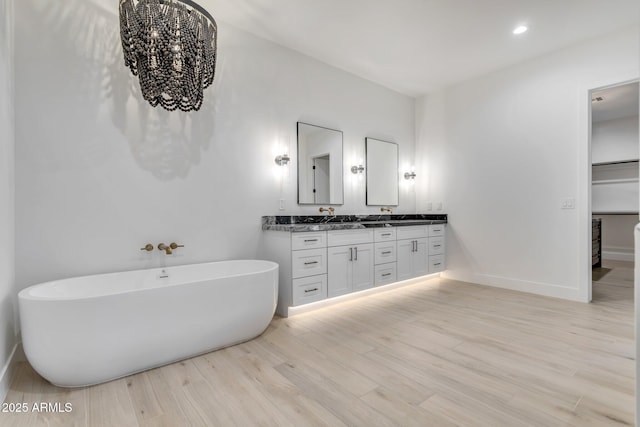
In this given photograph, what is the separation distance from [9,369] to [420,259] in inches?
155

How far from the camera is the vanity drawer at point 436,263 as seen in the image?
4.24 m

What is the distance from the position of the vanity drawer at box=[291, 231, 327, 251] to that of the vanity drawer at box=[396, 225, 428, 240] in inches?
47.0

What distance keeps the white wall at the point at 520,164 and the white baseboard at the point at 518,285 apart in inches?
0.4

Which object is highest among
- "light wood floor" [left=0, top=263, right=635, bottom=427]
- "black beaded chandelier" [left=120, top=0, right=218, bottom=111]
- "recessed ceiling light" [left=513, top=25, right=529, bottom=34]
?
"recessed ceiling light" [left=513, top=25, right=529, bottom=34]

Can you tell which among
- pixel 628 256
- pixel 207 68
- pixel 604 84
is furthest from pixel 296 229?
pixel 628 256

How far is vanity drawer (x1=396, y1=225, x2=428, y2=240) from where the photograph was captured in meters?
3.82

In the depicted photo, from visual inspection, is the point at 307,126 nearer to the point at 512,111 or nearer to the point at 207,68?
the point at 207,68

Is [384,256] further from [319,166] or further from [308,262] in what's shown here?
[319,166]

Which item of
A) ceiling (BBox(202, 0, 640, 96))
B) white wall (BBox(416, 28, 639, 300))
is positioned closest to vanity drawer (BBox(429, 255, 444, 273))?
white wall (BBox(416, 28, 639, 300))

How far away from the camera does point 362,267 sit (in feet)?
11.1

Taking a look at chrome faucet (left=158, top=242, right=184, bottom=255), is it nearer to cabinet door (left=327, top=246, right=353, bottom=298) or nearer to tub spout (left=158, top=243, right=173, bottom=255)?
tub spout (left=158, top=243, right=173, bottom=255)

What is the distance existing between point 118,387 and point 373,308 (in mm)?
2218

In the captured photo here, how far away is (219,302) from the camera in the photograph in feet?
6.86

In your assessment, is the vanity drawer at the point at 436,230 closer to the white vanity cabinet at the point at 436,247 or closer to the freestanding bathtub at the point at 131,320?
the white vanity cabinet at the point at 436,247
